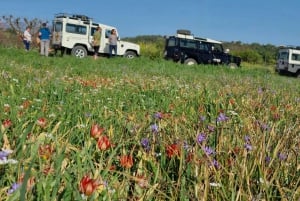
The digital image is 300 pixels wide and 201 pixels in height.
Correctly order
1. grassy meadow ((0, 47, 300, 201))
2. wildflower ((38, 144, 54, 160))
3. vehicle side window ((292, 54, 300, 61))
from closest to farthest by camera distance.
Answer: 1. grassy meadow ((0, 47, 300, 201))
2. wildflower ((38, 144, 54, 160))
3. vehicle side window ((292, 54, 300, 61))

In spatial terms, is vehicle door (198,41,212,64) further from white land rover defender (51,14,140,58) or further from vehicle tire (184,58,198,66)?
white land rover defender (51,14,140,58)

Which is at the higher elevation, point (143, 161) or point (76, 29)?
point (76, 29)

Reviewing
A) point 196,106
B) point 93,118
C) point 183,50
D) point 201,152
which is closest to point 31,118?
point 93,118

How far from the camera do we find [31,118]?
259 cm

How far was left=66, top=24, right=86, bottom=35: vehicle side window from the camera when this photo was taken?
23641 millimetres

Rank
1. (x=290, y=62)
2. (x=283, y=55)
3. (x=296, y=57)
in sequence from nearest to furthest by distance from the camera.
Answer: (x=290, y=62) < (x=296, y=57) < (x=283, y=55)

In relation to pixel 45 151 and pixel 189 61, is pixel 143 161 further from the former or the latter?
pixel 189 61

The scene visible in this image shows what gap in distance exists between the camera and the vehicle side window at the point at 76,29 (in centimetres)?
2364

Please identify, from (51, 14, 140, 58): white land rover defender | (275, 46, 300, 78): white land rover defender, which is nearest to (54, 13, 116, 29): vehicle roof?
(51, 14, 140, 58): white land rover defender

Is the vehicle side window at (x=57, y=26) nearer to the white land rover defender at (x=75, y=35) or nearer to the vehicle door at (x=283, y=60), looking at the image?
the white land rover defender at (x=75, y=35)

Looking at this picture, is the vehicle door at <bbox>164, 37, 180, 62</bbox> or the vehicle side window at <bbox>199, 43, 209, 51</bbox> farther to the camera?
the vehicle side window at <bbox>199, 43, 209, 51</bbox>

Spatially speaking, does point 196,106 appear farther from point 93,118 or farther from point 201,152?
point 201,152

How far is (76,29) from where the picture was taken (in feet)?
78.1

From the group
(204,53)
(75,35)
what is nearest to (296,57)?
(204,53)
